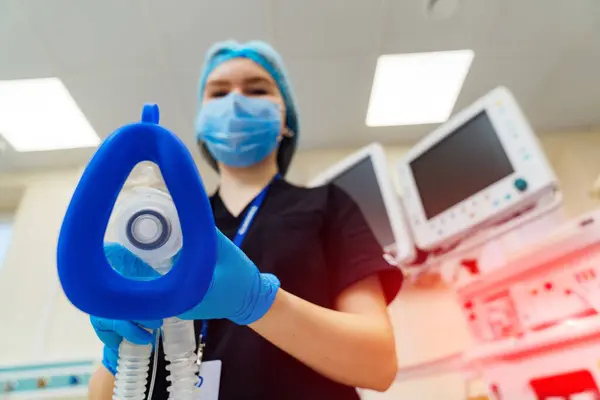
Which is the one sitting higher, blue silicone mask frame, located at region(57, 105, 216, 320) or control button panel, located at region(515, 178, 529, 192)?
control button panel, located at region(515, 178, 529, 192)

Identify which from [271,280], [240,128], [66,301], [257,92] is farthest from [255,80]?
[66,301]

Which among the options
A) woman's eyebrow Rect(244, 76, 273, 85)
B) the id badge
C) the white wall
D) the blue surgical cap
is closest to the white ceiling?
the white wall

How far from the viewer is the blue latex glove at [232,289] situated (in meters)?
0.39

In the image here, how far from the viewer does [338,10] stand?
169cm

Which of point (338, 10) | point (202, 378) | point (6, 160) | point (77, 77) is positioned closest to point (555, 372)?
point (202, 378)

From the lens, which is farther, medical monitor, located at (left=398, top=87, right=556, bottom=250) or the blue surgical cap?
medical monitor, located at (left=398, top=87, right=556, bottom=250)

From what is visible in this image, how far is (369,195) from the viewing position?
5.46ft

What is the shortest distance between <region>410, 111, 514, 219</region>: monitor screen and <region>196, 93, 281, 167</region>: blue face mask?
29.0 inches

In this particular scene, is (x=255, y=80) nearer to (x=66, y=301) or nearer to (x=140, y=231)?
(x=140, y=231)

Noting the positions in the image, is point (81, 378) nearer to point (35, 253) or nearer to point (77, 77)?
point (35, 253)

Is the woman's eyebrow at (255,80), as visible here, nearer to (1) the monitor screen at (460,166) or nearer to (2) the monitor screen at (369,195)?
(2) the monitor screen at (369,195)

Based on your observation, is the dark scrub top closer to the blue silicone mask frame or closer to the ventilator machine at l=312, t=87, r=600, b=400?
the blue silicone mask frame

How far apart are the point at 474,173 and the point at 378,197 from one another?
37 cm

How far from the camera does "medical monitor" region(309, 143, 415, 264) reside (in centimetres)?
151
